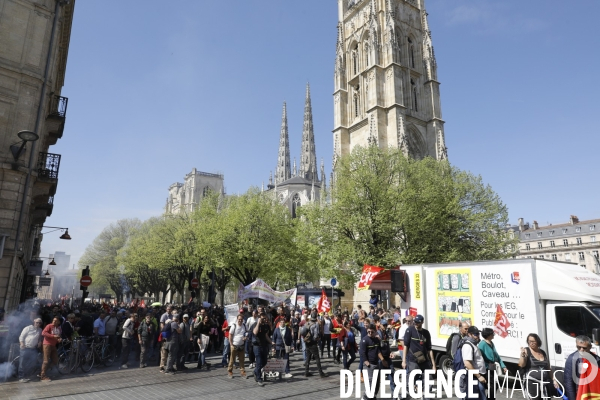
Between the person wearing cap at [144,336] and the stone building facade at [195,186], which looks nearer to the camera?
the person wearing cap at [144,336]

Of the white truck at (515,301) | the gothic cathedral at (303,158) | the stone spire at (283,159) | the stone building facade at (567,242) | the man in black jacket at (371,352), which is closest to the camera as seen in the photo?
the man in black jacket at (371,352)

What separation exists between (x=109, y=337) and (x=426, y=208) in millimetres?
19406

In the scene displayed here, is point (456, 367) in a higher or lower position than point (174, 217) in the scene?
lower

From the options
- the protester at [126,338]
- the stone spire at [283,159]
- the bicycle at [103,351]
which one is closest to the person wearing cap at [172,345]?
the protester at [126,338]

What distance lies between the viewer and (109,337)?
41.8 feet

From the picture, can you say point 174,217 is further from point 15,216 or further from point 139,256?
point 15,216

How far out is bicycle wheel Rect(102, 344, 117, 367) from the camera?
12.1 metres

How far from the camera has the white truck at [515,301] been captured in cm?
791

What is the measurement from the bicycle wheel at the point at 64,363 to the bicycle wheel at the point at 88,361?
382mm

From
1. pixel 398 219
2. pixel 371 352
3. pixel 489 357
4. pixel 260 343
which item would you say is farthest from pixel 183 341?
pixel 398 219

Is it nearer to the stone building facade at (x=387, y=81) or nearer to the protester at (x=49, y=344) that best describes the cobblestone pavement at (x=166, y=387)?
the protester at (x=49, y=344)

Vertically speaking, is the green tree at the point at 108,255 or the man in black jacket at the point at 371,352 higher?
the green tree at the point at 108,255

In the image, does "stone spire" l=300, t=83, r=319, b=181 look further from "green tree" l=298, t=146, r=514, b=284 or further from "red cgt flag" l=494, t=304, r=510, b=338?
"red cgt flag" l=494, t=304, r=510, b=338

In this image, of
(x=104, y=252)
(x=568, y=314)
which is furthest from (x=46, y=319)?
(x=104, y=252)
